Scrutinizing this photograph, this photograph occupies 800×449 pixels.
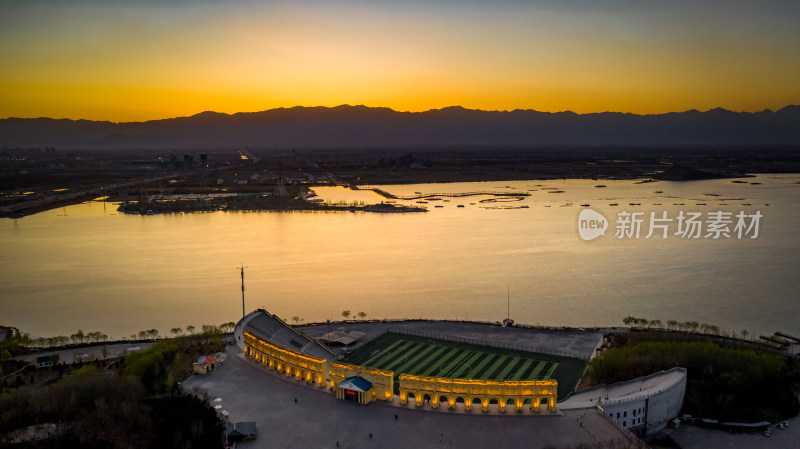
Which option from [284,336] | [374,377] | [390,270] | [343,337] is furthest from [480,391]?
[390,270]

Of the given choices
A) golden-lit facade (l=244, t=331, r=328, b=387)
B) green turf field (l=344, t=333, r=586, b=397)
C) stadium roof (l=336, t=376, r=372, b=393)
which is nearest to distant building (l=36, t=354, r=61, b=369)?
golden-lit facade (l=244, t=331, r=328, b=387)

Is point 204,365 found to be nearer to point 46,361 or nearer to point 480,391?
point 46,361

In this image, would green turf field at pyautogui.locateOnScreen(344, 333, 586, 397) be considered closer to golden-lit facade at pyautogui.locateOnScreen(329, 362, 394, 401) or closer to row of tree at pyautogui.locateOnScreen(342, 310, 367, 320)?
golden-lit facade at pyautogui.locateOnScreen(329, 362, 394, 401)

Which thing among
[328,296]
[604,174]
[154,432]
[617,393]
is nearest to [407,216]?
[328,296]

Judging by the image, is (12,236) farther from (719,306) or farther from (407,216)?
(719,306)

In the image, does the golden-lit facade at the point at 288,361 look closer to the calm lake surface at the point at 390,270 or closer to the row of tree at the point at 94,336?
the row of tree at the point at 94,336

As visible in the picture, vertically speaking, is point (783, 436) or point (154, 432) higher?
point (154, 432)

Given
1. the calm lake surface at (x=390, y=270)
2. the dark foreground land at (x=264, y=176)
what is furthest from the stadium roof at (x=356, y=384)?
the dark foreground land at (x=264, y=176)
